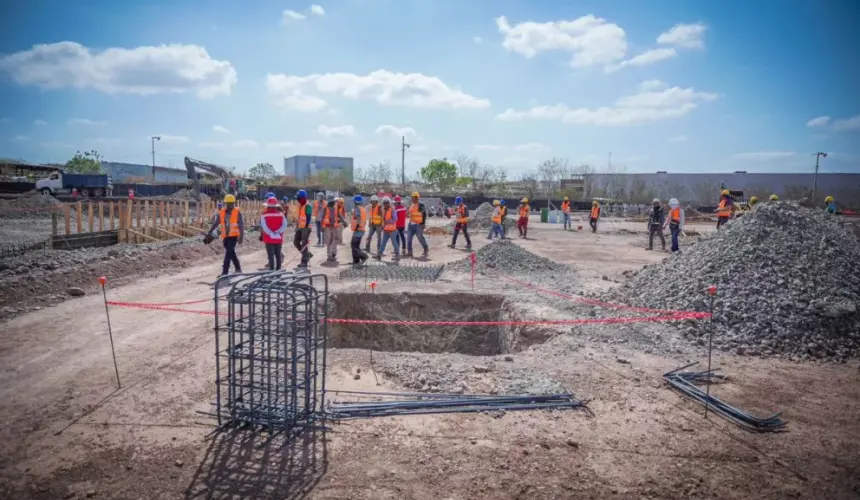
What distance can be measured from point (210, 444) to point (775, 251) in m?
8.65

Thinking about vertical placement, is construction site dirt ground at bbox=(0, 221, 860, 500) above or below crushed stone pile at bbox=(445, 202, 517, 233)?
below

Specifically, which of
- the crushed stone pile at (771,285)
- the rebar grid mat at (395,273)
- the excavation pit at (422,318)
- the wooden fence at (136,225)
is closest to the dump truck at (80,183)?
the wooden fence at (136,225)

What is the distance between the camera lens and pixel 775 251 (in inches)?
313

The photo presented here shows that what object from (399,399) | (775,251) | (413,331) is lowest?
(413,331)

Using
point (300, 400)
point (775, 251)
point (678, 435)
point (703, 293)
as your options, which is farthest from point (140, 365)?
point (775, 251)

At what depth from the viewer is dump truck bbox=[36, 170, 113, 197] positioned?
3400 cm

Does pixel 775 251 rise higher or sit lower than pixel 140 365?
higher

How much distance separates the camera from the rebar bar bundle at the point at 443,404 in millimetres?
4555

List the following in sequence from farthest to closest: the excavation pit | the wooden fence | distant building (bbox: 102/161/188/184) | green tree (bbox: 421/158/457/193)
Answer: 1. distant building (bbox: 102/161/188/184)
2. green tree (bbox: 421/158/457/193)
3. the wooden fence
4. the excavation pit

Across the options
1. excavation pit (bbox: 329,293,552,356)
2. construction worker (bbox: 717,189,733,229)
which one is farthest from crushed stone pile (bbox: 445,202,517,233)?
excavation pit (bbox: 329,293,552,356)

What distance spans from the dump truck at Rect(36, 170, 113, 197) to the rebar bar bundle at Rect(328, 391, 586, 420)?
124 feet

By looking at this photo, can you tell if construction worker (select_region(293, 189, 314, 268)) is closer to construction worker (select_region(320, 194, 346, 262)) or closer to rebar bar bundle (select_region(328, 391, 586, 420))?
construction worker (select_region(320, 194, 346, 262))

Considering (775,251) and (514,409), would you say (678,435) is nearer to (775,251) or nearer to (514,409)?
(514,409)

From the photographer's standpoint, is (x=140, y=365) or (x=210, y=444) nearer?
(x=210, y=444)
